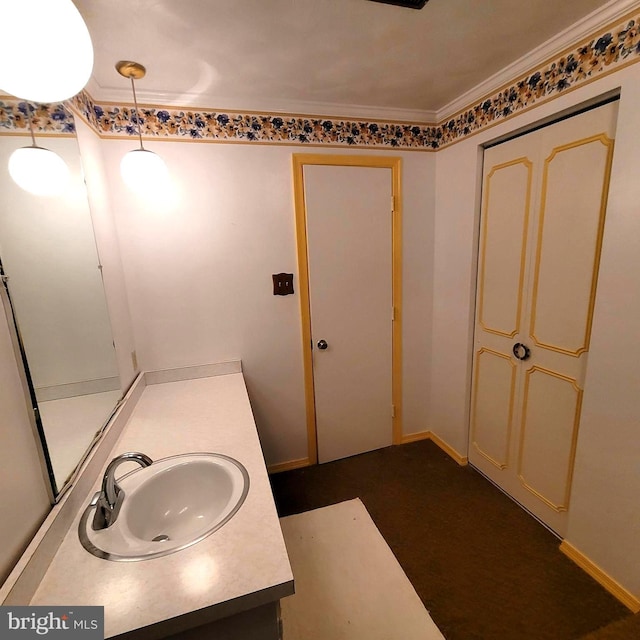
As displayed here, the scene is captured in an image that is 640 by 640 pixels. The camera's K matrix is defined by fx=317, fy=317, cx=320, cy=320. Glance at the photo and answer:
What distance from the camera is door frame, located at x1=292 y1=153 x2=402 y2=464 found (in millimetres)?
1932

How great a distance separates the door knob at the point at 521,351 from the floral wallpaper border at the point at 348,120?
Answer: 1.18m

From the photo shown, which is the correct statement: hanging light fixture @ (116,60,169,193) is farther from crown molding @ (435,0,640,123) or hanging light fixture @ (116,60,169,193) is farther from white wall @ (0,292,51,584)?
crown molding @ (435,0,640,123)

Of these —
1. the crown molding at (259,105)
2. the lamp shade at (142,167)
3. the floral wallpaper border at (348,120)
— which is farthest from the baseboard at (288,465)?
the crown molding at (259,105)

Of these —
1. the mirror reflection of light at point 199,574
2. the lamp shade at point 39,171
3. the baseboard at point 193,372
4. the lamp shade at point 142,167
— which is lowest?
the mirror reflection of light at point 199,574

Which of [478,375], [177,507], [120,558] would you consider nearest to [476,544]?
[478,375]

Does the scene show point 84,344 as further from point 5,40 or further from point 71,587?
point 5,40

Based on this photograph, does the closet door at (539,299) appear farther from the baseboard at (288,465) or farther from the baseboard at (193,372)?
the baseboard at (193,372)

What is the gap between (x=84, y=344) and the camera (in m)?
1.16

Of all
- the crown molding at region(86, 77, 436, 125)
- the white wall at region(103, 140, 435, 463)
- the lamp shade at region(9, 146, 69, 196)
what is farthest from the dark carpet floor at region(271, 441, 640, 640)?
the crown molding at region(86, 77, 436, 125)

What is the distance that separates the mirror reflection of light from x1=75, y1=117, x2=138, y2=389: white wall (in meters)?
0.99

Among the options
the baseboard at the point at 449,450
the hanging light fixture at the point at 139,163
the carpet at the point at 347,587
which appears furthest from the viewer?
the baseboard at the point at 449,450

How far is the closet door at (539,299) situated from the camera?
1.36 meters

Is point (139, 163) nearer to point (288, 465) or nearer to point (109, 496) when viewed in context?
point (109, 496)

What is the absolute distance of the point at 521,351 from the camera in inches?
67.6
